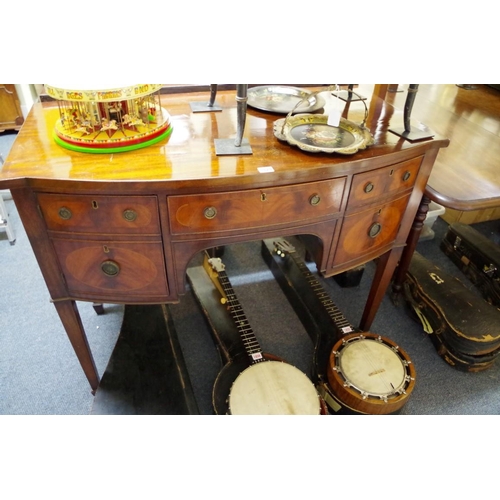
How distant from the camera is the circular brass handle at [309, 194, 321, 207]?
118cm

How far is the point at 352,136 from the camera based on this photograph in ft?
4.26

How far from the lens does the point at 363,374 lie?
1.45 metres

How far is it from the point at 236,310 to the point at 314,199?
70cm

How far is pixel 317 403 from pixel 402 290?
101 centimetres

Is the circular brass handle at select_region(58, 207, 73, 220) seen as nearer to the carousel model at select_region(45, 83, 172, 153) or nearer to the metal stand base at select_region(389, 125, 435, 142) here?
the carousel model at select_region(45, 83, 172, 153)

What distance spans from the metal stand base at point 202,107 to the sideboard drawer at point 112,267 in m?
0.53

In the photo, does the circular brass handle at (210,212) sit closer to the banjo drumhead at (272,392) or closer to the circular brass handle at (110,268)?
the circular brass handle at (110,268)

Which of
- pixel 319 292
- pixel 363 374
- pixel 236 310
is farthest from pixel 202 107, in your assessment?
pixel 363 374

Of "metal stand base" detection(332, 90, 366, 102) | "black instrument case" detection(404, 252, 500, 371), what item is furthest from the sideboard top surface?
"black instrument case" detection(404, 252, 500, 371)

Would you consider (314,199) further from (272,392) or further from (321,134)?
(272,392)

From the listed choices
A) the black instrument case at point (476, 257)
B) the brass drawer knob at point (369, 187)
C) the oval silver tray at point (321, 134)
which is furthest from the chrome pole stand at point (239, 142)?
A: the black instrument case at point (476, 257)

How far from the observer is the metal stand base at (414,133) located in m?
1.31

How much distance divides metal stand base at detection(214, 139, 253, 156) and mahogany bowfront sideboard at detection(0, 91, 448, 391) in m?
0.02
